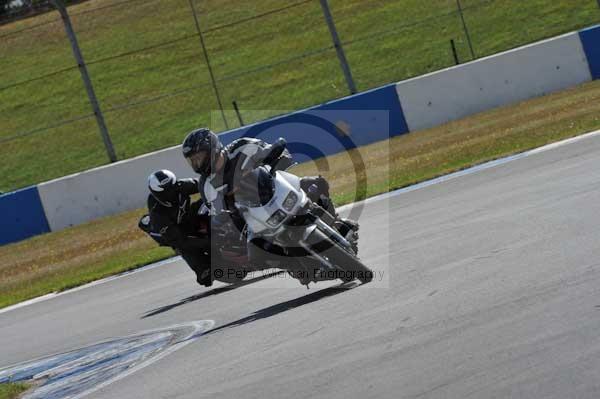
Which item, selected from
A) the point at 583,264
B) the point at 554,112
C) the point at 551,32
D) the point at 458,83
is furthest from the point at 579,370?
the point at 551,32

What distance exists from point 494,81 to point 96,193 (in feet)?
27.1

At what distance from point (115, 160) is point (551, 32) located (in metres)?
12.3

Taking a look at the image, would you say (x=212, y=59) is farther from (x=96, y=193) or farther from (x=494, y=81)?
(x=494, y=81)

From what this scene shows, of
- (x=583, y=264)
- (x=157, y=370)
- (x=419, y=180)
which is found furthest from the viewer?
(x=419, y=180)

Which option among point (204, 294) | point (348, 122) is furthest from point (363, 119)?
point (204, 294)

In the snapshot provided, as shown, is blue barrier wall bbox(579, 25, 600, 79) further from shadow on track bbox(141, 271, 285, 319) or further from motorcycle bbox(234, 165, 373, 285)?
motorcycle bbox(234, 165, 373, 285)

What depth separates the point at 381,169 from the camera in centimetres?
1873

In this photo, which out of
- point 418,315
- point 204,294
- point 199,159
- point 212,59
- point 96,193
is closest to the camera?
point 418,315

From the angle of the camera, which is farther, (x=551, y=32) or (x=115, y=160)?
(x=551, y=32)

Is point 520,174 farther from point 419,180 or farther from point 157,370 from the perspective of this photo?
point 157,370

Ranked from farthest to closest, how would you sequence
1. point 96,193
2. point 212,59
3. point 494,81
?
point 212,59 < point 494,81 < point 96,193

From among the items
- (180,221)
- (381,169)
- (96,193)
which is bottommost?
(381,169)

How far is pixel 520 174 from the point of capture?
A: 13484mm

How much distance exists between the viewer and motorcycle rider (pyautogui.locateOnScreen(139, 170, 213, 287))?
11664 mm
